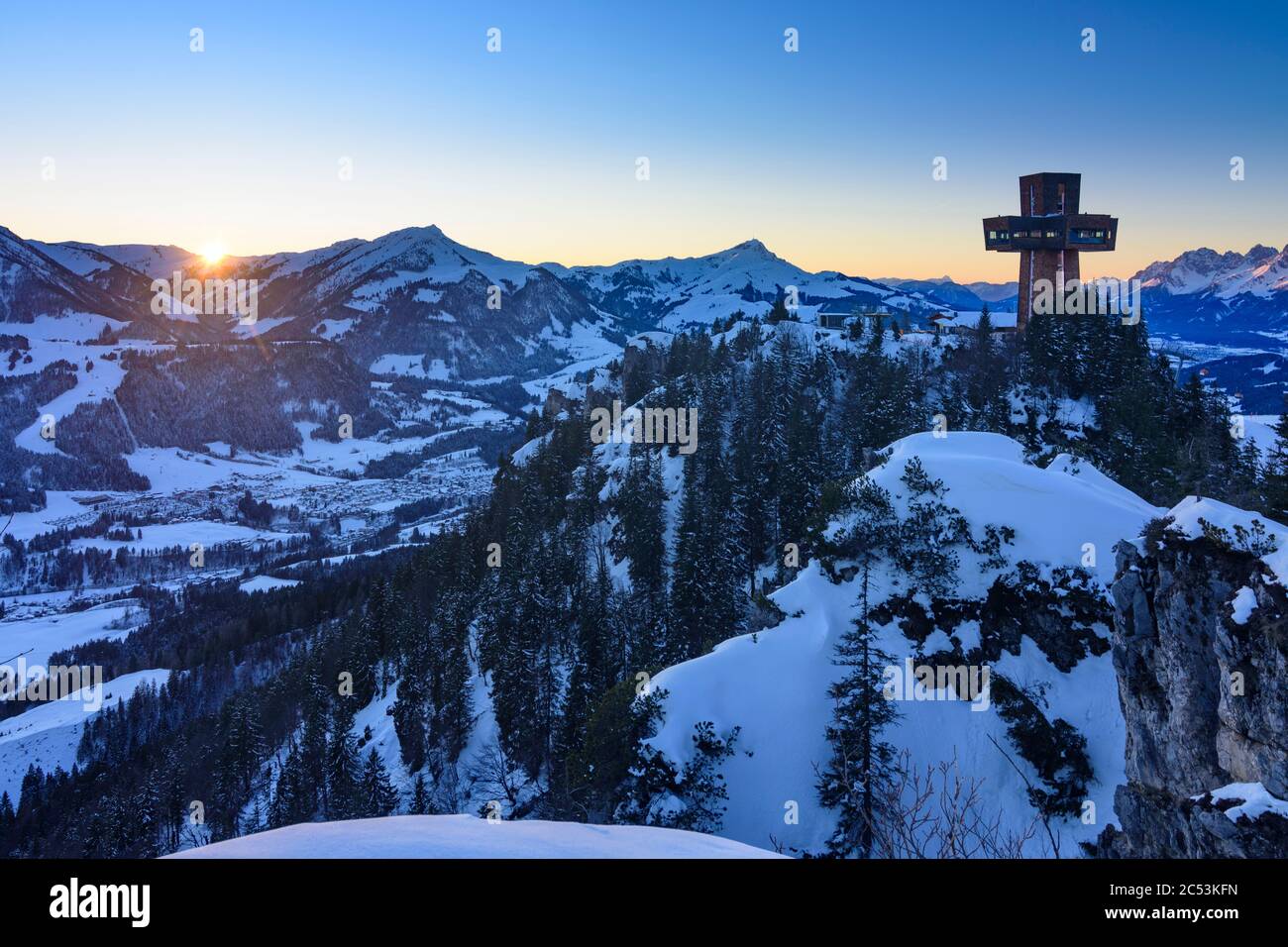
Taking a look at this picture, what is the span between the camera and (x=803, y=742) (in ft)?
97.8

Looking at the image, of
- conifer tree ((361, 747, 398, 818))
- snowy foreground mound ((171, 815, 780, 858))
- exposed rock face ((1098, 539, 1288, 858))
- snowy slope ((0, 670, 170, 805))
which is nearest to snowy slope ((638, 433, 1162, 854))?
exposed rock face ((1098, 539, 1288, 858))

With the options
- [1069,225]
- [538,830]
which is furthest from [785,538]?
[1069,225]

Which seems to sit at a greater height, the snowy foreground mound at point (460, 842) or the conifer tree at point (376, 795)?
the snowy foreground mound at point (460, 842)

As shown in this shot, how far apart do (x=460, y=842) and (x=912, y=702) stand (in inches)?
1151

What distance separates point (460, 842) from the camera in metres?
6.50

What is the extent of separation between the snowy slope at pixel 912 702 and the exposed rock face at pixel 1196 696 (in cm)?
703

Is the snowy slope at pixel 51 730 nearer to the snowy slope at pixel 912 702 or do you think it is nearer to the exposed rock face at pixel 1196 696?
the snowy slope at pixel 912 702

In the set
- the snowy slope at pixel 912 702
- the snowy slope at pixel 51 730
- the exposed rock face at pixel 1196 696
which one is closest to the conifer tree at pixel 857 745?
the snowy slope at pixel 912 702

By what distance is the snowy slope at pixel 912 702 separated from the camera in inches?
1105

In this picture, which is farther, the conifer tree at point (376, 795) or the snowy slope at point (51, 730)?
the snowy slope at point (51, 730)

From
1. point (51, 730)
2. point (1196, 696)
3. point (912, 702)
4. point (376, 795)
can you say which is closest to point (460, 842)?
point (1196, 696)

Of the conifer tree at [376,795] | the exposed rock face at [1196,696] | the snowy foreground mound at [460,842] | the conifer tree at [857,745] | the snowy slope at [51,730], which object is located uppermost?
the snowy foreground mound at [460,842]

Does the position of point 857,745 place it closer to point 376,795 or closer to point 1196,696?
point 1196,696
